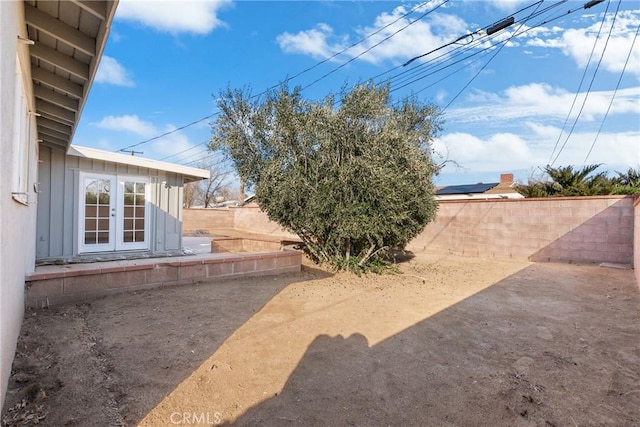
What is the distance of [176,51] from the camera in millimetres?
13992

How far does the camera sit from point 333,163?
6176mm

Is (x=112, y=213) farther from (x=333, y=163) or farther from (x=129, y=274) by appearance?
(x=333, y=163)

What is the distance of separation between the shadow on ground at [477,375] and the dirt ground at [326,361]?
13 millimetres

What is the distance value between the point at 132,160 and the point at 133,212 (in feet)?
3.85

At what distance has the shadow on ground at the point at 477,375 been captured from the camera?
2227 millimetres

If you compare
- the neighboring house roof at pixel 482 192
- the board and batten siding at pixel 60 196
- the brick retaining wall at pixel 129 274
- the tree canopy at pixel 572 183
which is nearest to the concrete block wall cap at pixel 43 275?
the brick retaining wall at pixel 129 274

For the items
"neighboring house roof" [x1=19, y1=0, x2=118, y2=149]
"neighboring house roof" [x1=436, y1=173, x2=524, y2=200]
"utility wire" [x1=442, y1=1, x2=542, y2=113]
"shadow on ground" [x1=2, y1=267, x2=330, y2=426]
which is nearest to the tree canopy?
"neighboring house roof" [x1=436, y1=173, x2=524, y2=200]

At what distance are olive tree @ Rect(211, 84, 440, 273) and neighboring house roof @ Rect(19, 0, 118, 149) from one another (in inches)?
120

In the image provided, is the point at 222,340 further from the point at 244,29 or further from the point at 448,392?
the point at 244,29

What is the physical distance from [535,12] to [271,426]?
8581 mm

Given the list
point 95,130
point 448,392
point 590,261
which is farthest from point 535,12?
point 95,130

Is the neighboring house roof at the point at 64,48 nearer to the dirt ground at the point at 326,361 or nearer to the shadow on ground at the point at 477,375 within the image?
the dirt ground at the point at 326,361

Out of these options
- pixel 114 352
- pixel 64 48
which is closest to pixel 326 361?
pixel 114 352

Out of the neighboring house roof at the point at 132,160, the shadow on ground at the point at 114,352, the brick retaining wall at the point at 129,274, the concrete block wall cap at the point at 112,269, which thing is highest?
the neighboring house roof at the point at 132,160
